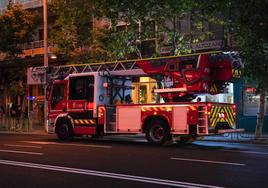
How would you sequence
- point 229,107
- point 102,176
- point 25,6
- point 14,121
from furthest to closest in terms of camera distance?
point 25,6 → point 14,121 → point 229,107 → point 102,176

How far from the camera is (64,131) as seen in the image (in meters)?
22.7

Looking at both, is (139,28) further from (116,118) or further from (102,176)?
(102,176)

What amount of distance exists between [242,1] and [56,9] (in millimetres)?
12742

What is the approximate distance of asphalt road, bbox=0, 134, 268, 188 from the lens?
10.2 meters

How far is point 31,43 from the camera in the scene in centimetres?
4184

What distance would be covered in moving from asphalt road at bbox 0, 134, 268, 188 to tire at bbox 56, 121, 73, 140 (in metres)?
5.19

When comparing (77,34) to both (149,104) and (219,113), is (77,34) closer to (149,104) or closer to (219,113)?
(149,104)

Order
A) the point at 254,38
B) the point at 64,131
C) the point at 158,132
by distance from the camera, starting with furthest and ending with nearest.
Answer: the point at 64,131
the point at 254,38
the point at 158,132

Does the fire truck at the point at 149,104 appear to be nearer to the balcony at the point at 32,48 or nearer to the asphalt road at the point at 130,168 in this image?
the asphalt road at the point at 130,168

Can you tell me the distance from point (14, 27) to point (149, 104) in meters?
18.4

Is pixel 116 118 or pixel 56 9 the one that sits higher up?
pixel 56 9

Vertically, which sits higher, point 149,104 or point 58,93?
point 58,93

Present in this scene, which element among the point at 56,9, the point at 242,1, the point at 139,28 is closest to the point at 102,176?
the point at 242,1

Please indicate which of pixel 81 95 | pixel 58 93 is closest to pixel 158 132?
pixel 81 95
